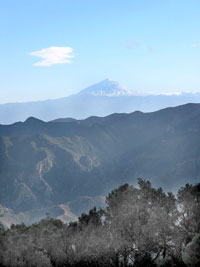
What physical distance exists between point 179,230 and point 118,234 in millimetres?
7134

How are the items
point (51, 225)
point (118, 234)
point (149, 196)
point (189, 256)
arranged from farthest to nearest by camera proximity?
point (51, 225) < point (149, 196) < point (118, 234) < point (189, 256)

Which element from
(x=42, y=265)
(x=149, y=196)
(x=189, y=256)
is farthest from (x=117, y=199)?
(x=189, y=256)

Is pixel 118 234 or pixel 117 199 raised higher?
pixel 117 199

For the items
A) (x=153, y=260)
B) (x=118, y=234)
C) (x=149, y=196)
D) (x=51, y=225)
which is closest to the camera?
(x=153, y=260)

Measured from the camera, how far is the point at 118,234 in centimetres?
4725

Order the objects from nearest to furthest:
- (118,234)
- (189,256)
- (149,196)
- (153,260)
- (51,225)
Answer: (189,256)
(153,260)
(118,234)
(149,196)
(51,225)

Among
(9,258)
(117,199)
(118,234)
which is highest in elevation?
(117,199)

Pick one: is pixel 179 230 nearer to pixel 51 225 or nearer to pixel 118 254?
pixel 118 254

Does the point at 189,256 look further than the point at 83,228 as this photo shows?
No

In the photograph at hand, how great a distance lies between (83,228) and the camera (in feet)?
172

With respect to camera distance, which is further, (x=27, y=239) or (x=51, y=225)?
(x=51, y=225)

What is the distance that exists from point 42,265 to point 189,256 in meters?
17.5

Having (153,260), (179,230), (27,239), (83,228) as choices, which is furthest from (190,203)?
(27,239)

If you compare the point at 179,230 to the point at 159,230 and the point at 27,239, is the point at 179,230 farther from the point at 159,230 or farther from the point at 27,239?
the point at 27,239
